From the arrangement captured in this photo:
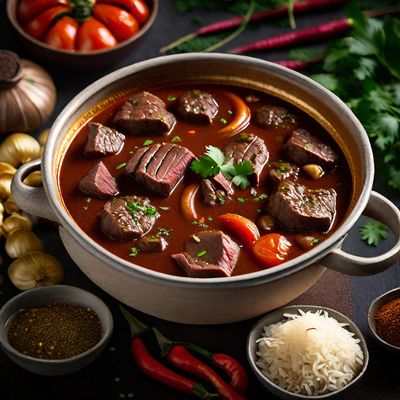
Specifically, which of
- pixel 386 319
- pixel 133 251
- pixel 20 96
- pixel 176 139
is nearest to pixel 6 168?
pixel 20 96

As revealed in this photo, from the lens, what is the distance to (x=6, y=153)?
6.18 m

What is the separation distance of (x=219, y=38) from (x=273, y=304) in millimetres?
3031

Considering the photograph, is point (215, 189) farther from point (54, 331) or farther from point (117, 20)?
point (117, 20)

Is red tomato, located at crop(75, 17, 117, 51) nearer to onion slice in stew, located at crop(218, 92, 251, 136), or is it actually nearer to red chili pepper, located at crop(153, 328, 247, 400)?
onion slice in stew, located at crop(218, 92, 251, 136)

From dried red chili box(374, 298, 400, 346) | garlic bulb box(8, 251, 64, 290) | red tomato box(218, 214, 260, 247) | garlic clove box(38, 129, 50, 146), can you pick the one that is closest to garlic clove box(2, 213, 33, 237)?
garlic bulb box(8, 251, 64, 290)

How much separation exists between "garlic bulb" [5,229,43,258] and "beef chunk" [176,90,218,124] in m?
1.25

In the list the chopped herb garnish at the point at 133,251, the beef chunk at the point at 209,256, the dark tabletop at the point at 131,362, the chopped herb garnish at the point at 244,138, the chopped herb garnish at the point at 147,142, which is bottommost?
the dark tabletop at the point at 131,362

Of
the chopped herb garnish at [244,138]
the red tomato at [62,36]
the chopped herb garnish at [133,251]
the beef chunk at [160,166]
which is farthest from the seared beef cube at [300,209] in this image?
the red tomato at [62,36]

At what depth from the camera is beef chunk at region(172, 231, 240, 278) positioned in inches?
191

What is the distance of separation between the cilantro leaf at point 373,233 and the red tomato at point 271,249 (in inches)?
40.8

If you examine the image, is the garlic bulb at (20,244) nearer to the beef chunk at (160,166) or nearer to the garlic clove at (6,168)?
the garlic clove at (6,168)

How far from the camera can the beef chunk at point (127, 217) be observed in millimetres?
5016

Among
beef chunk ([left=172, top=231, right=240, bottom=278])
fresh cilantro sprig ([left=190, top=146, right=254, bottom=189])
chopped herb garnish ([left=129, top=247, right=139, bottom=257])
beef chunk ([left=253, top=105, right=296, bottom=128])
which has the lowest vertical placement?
chopped herb garnish ([left=129, top=247, right=139, bottom=257])

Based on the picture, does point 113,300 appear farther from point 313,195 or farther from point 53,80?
point 53,80
